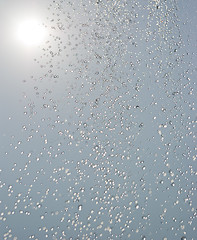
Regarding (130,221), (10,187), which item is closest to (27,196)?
(10,187)

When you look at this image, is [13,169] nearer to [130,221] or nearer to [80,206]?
[80,206]

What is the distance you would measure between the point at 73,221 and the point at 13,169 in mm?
602

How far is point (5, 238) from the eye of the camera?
1925 mm

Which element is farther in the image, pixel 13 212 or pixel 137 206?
pixel 137 206

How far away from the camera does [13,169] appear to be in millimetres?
2096

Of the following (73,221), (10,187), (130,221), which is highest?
(10,187)

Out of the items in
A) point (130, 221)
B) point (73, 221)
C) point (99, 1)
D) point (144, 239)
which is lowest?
point (144, 239)

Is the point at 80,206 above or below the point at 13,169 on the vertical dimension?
below

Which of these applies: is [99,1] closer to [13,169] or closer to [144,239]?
[13,169]

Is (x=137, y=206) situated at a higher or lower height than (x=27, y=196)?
lower

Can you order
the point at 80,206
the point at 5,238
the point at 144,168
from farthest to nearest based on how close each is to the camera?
the point at 144,168 → the point at 80,206 → the point at 5,238

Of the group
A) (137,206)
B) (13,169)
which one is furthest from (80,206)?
(13,169)

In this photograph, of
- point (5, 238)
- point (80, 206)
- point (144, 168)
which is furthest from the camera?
point (144, 168)

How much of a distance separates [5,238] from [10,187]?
0.35 meters
